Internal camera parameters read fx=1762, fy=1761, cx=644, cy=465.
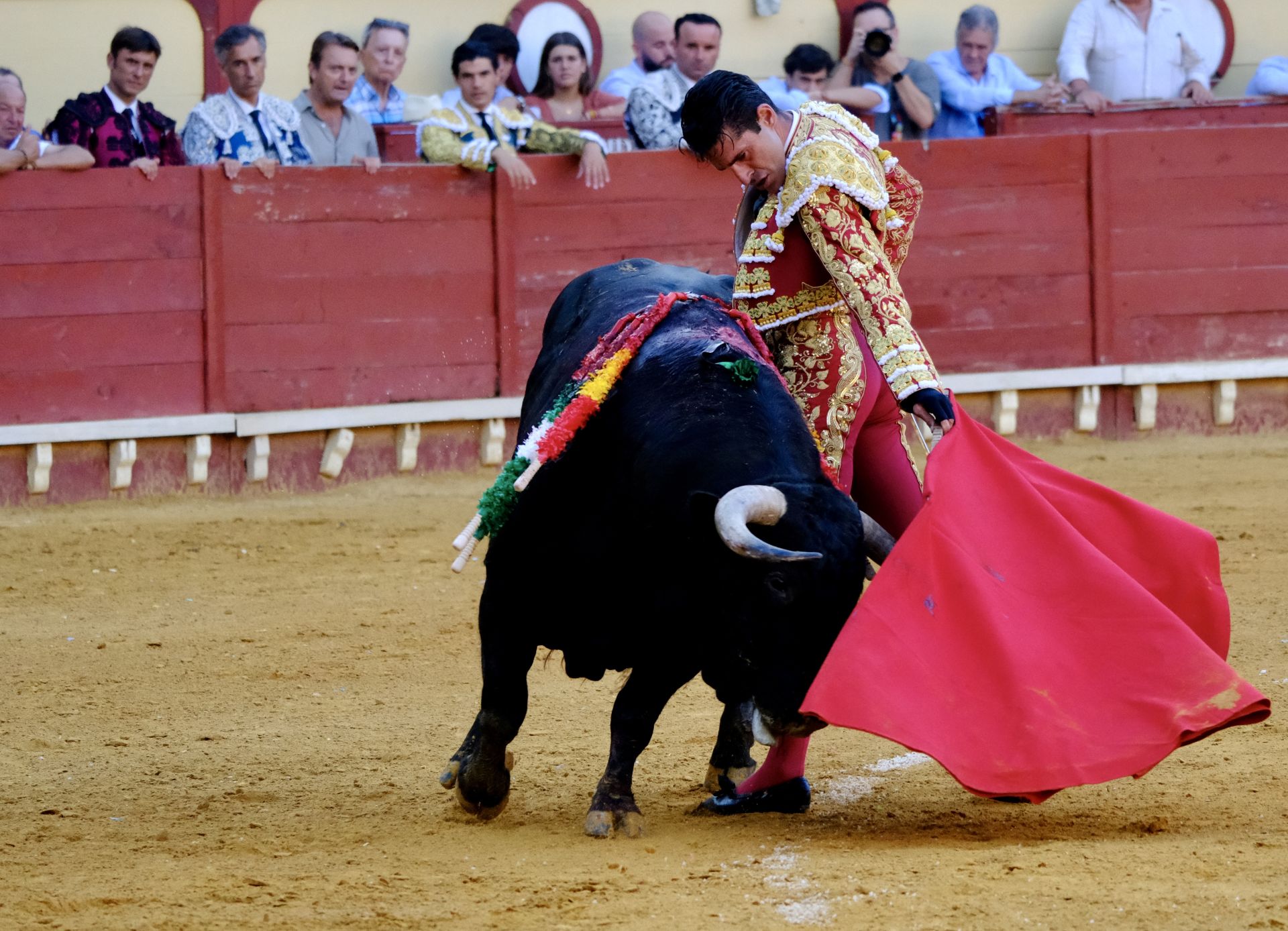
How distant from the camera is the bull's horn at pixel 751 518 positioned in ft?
8.49

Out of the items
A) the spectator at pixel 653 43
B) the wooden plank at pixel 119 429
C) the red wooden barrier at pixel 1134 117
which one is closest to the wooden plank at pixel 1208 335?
the red wooden barrier at pixel 1134 117

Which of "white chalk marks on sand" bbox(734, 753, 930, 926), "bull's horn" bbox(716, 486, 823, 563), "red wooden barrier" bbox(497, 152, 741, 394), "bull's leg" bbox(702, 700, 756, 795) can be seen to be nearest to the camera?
"white chalk marks on sand" bbox(734, 753, 930, 926)

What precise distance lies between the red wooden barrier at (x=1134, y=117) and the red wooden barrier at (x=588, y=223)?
134cm

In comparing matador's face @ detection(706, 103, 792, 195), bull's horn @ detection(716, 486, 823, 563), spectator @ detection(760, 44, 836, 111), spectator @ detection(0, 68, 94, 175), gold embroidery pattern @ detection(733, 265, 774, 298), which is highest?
spectator @ detection(760, 44, 836, 111)

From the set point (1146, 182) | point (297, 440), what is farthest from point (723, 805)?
point (1146, 182)

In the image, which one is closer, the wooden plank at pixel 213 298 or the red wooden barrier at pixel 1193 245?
the wooden plank at pixel 213 298

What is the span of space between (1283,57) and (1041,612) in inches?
272

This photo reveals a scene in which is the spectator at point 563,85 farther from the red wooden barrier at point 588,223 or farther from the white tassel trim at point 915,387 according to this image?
the white tassel trim at point 915,387

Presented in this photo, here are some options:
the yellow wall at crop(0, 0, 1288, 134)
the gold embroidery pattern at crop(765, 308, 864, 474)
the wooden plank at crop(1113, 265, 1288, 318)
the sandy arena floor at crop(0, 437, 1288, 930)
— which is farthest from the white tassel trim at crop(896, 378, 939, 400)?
the yellow wall at crop(0, 0, 1288, 134)

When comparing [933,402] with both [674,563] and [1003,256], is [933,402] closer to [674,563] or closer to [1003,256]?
[674,563]

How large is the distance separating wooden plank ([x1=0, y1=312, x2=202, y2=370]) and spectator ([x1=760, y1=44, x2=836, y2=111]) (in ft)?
8.42

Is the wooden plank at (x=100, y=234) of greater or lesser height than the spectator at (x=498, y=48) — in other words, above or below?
below

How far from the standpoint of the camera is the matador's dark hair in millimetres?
2861

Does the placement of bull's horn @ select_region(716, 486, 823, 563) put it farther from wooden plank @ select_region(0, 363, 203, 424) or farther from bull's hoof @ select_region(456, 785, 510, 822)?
wooden plank @ select_region(0, 363, 203, 424)
